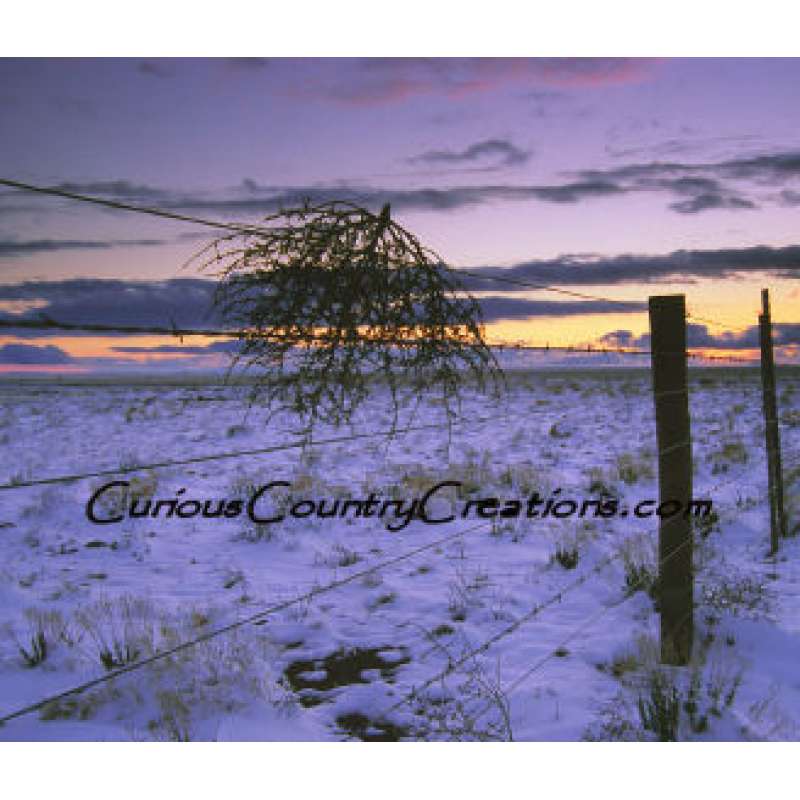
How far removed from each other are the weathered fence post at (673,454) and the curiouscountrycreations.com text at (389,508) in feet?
11.2

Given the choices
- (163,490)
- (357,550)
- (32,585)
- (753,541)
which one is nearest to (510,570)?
(357,550)

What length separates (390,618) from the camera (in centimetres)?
485

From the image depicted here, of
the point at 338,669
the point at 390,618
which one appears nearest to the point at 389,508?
the point at 390,618

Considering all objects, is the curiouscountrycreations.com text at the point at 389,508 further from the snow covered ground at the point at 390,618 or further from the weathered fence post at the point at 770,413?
the weathered fence post at the point at 770,413

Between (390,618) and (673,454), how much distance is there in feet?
7.46

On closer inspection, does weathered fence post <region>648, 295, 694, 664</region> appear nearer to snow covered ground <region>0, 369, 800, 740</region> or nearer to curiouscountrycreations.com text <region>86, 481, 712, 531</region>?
snow covered ground <region>0, 369, 800, 740</region>

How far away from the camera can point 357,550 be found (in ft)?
21.6

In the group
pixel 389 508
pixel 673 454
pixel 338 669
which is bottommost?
pixel 338 669

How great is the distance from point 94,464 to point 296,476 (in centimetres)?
452

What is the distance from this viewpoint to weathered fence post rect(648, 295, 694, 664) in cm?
387

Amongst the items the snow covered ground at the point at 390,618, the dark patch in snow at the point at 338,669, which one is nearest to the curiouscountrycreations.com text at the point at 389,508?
the snow covered ground at the point at 390,618

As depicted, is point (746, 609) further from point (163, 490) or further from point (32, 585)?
point (163, 490)

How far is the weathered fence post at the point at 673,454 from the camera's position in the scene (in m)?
3.87

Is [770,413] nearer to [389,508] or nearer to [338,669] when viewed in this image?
[389,508]
